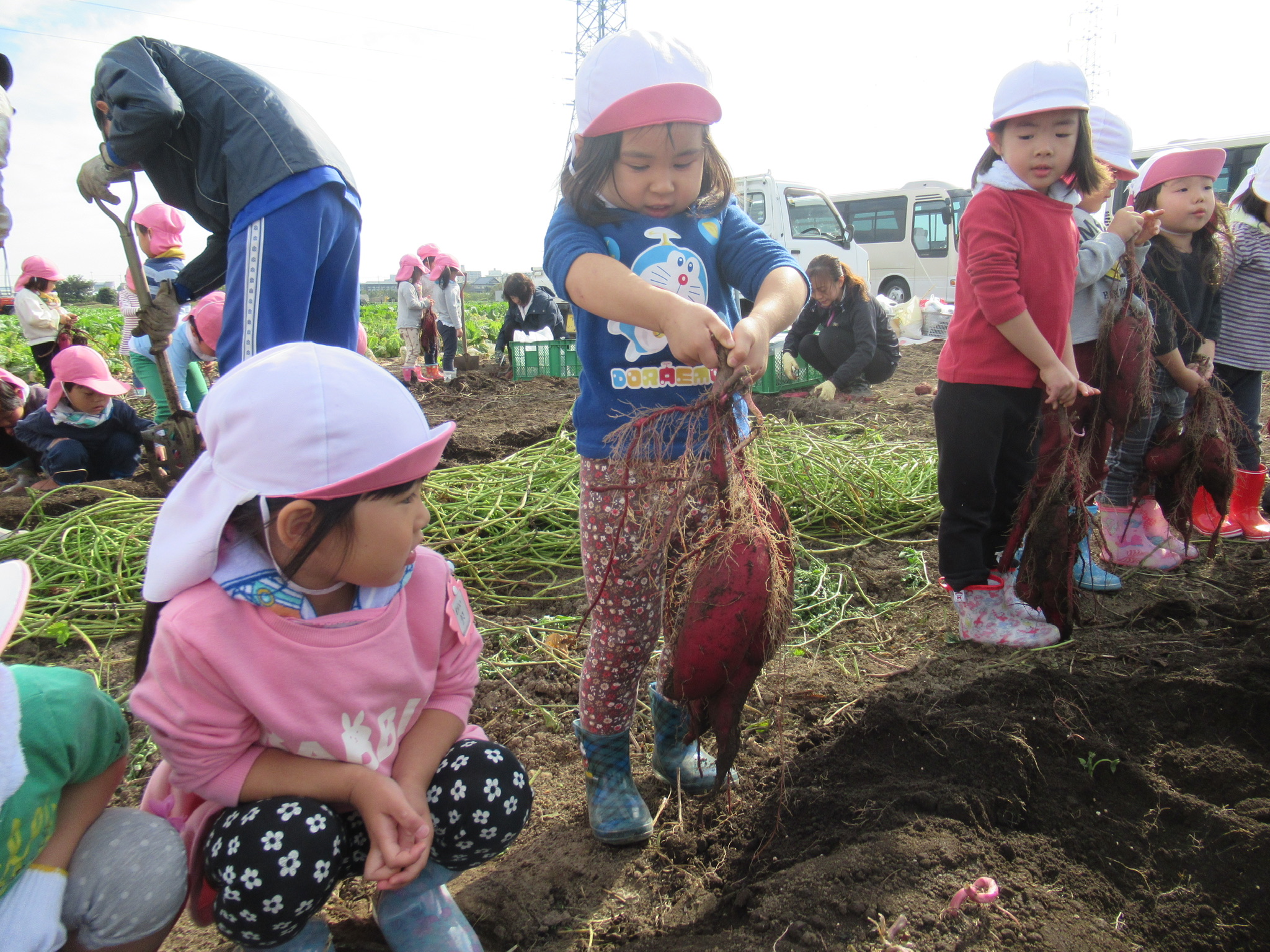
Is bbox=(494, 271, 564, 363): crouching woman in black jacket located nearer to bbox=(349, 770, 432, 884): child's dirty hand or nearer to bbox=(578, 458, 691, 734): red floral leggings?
bbox=(578, 458, 691, 734): red floral leggings

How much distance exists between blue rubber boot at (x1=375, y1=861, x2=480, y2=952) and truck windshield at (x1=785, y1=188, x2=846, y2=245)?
1309cm

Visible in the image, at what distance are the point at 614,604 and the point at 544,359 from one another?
25.9 ft

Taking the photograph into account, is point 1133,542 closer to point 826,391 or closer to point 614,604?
point 614,604

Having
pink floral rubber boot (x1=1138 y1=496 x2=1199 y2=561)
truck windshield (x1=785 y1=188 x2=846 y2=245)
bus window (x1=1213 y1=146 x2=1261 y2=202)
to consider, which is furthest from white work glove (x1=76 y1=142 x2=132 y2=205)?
bus window (x1=1213 y1=146 x2=1261 y2=202)

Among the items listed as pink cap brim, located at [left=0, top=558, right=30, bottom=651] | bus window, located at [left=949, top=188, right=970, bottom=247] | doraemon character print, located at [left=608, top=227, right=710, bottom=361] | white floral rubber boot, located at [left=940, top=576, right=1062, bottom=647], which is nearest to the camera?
pink cap brim, located at [left=0, top=558, right=30, bottom=651]

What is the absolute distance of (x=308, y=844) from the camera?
1095 mm

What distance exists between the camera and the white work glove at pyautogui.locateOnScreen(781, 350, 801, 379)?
21.8 ft

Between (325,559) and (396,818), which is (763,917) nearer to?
(396,818)

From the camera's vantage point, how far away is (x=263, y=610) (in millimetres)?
1134

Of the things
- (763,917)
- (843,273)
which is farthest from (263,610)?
(843,273)

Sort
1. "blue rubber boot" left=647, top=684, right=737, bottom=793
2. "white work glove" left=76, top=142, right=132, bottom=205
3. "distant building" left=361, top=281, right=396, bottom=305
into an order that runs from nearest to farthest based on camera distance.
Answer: "blue rubber boot" left=647, top=684, right=737, bottom=793 < "white work glove" left=76, top=142, right=132, bottom=205 < "distant building" left=361, top=281, right=396, bottom=305

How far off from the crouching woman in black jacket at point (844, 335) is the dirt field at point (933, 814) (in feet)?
13.3

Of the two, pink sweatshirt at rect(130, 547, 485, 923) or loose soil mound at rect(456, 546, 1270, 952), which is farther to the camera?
loose soil mound at rect(456, 546, 1270, 952)

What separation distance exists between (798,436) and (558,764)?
266 centimetres
